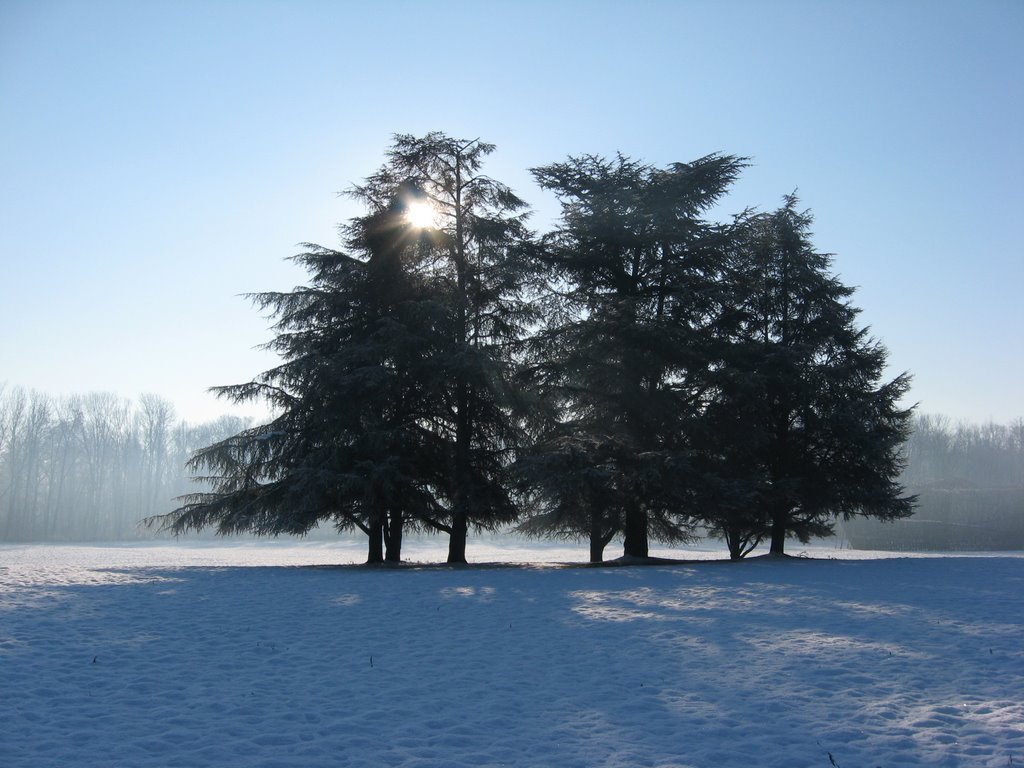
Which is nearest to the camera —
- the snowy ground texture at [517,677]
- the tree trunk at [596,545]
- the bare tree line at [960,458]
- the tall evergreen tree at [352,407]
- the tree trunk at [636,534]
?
the snowy ground texture at [517,677]

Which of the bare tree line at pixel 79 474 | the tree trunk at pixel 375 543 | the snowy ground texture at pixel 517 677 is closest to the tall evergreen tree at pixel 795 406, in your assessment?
the snowy ground texture at pixel 517 677

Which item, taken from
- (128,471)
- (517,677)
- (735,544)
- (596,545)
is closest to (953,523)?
(735,544)

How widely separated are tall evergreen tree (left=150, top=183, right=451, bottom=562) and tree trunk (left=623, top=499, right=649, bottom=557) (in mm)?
5696

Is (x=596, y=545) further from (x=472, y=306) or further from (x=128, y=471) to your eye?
(x=128, y=471)

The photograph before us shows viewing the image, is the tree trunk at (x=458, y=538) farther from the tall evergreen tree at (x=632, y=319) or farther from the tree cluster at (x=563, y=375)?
the tall evergreen tree at (x=632, y=319)

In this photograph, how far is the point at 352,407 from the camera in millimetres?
20609

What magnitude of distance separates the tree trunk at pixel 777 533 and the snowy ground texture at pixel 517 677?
811 centimetres

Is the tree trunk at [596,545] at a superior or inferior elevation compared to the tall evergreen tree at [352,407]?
inferior

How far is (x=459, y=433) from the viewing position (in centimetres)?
2208

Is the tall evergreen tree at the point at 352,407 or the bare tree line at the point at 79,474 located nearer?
the tall evergreen tree at the point at 352,407

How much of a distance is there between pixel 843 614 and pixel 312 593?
378 inches

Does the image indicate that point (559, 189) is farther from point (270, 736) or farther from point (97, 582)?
point (270, 736)

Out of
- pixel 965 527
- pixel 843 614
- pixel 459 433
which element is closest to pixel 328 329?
pixel 459 433

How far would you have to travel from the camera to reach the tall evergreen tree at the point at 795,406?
810 inches
